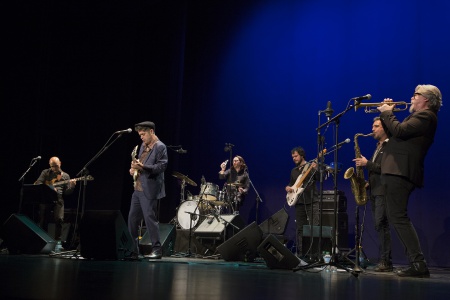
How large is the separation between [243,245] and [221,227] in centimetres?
164

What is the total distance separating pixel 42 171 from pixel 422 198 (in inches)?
276

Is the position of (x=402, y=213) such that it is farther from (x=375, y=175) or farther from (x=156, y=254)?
(x=156, y=254)

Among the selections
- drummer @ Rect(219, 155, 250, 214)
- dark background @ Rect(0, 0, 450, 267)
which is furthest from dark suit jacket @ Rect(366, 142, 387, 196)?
drummer @ Rect(219, 155, 250, 214)

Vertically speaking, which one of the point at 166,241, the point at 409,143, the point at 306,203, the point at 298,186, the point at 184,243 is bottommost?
the point at 184,243

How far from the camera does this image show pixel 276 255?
205 inches

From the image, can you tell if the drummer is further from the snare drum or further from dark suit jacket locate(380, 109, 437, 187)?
dark suit jacket locate(380, 109, 437, 187)

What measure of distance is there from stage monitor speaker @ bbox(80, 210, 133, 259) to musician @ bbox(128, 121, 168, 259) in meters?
0.50

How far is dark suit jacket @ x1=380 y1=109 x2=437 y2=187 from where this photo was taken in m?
4.89

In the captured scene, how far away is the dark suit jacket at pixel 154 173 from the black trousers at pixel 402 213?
2.79 m

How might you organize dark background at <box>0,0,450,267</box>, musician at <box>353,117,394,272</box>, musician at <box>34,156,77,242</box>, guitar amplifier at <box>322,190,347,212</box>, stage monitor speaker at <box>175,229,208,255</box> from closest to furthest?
musician at <box>353,117,394,272</box> < guitar amplifier at <box>322,190,347,212</box> < stage monitor speaker at <box>175,229,208,255</box> < dark background at <box>0,0,450,267</box> < musician at <box>34,156,77,242</box>

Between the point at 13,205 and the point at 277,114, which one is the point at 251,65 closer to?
the point at 277,114

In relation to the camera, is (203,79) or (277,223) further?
(203,79)

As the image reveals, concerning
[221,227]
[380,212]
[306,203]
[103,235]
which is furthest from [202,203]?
[380,212]

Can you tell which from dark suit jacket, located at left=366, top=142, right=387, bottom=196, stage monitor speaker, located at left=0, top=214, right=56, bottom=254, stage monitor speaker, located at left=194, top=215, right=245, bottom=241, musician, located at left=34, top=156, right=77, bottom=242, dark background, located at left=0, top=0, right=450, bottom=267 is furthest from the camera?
musician, located at left=34, top=156, right=77, bottom=242
